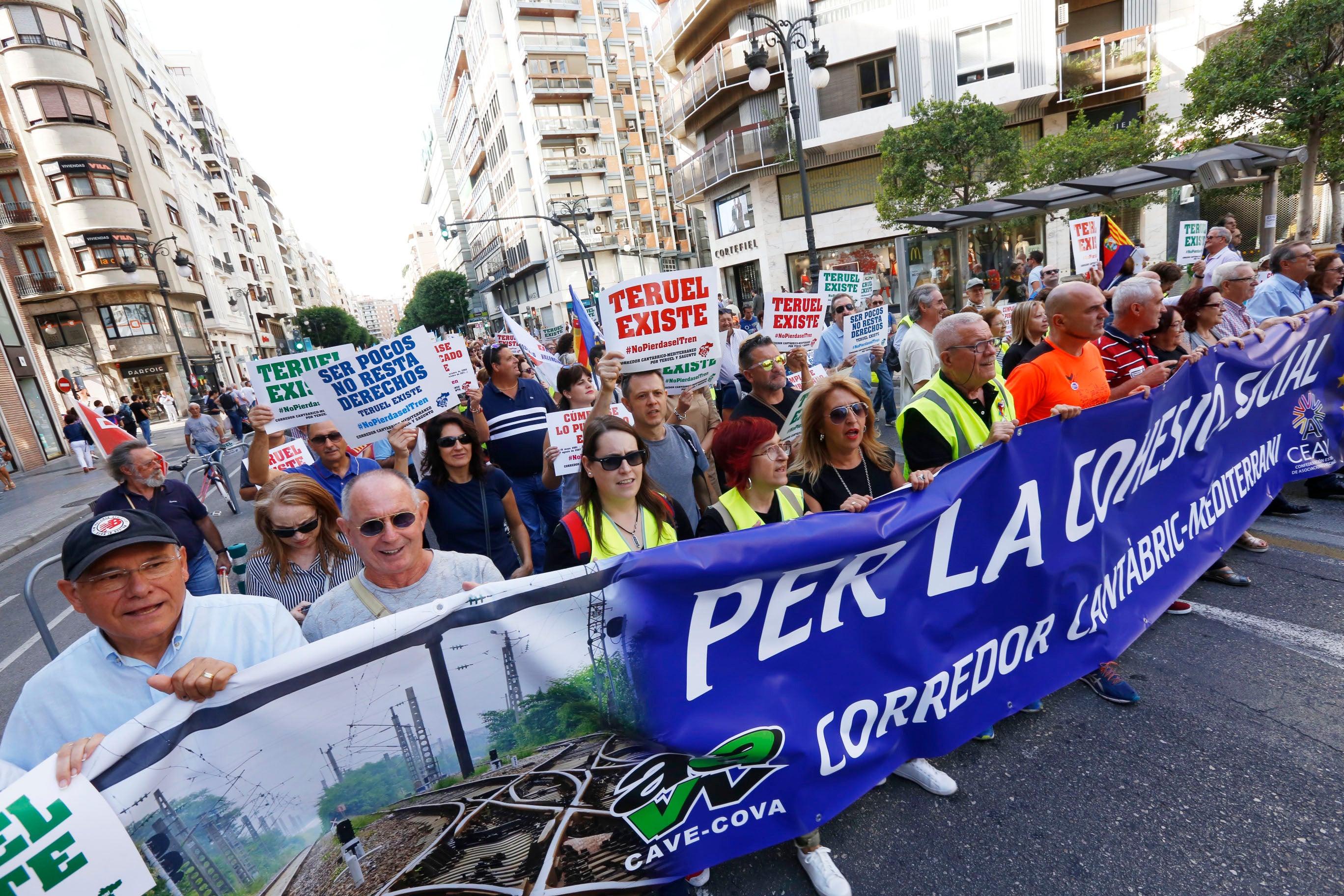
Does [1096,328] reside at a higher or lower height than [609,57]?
lower

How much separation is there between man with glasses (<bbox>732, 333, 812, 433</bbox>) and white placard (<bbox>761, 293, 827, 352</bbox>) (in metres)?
1.36

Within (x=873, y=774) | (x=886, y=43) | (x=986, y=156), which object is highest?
(x=886, y=43)

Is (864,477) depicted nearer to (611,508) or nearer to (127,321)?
(611,508)

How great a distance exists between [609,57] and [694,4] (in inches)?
1198

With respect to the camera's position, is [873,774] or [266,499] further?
[266,499]

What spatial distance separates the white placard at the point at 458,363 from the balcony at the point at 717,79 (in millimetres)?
23715

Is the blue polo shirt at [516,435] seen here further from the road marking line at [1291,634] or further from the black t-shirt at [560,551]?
the road marking line at [1291,634]

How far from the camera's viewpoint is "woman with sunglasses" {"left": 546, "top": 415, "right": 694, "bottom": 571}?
2729mm

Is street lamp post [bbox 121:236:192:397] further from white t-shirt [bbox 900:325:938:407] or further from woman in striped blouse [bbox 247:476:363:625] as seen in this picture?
white t-shirt [bbox 900:325:938:407]

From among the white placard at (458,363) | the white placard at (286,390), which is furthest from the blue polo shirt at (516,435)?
the white placard at (286,390)

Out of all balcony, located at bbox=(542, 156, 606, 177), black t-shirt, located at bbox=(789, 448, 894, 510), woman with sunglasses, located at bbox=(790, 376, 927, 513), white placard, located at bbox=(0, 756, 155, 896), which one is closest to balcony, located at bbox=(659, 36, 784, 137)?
balcony, located at bbox=(542, 156, 606, 177)

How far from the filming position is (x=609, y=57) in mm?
55781

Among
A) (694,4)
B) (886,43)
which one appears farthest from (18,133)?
(886,43)

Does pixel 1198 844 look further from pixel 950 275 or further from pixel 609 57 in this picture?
pixel 609 57
